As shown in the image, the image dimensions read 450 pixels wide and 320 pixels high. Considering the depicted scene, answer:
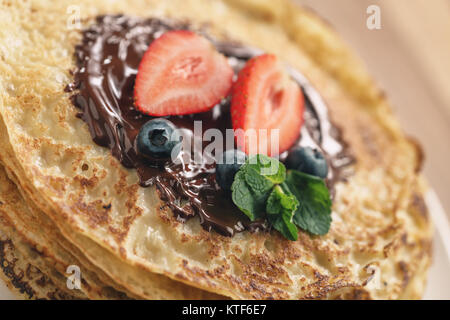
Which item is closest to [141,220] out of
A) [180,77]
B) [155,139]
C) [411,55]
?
[155,139]

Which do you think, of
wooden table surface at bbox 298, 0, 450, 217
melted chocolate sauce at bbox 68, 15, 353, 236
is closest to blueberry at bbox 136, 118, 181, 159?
melted chocolate sauce at bbox 68, 15, 353, 236

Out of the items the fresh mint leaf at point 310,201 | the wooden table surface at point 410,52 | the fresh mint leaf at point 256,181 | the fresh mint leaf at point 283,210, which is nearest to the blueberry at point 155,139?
the fresh mint leaf at point 256,181

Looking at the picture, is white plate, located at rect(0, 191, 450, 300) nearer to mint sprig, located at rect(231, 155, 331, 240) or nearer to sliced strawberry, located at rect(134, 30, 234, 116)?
mint sprig, located at rect(231, 155, 331, 240)

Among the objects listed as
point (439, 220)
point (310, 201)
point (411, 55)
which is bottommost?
point (439, 220)

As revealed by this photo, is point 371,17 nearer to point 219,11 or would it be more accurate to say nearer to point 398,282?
point 219,11

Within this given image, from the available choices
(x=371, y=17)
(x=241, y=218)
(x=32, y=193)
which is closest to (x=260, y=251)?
(x=241, y=218)

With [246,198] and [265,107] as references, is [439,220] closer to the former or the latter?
[265,107]

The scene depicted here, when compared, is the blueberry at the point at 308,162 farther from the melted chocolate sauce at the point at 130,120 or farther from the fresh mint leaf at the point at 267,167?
the fresh mint leaf at the point at 267,167
